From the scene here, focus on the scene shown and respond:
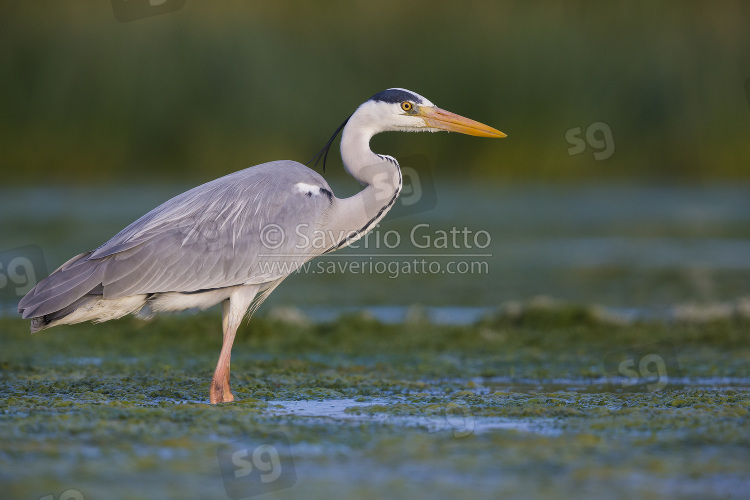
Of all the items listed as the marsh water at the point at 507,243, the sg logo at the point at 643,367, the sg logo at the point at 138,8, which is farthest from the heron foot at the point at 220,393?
the sg logo at the point at 138,8

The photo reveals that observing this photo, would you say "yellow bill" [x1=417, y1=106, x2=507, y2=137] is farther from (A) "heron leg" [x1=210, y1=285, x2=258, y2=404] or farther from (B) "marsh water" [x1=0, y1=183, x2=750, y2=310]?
(B) "marsh water" [x1=0, y1=183, x2=750, y2=310]

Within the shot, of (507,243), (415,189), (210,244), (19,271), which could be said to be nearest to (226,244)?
(210,244)

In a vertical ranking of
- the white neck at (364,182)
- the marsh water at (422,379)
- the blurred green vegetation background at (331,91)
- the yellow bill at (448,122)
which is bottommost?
the marsh water at (422,379)

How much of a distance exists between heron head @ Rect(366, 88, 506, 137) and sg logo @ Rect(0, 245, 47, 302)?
6.01 meters

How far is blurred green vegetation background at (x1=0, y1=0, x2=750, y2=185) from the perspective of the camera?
20078 mm

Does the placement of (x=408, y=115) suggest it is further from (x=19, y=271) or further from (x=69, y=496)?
(x=19, y=271)

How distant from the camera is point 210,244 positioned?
7062 millimetres

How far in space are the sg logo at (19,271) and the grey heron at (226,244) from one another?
5.31 m

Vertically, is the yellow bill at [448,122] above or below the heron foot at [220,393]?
above

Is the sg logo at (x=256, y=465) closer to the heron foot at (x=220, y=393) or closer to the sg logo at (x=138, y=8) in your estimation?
the heron foot at (x=220, y=393)

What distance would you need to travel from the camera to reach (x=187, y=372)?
8.13 meters

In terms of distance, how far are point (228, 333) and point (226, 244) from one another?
0.61 metres

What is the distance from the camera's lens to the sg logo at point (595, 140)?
20375 mm

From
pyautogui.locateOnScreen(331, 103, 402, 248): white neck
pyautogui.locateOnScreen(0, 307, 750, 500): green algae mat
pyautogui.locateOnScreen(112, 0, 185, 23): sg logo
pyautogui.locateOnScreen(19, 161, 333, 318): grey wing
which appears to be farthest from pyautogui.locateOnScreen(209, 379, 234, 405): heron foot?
pyautogui.locateOnScreen(112, 0, 185, 23): sg logo
